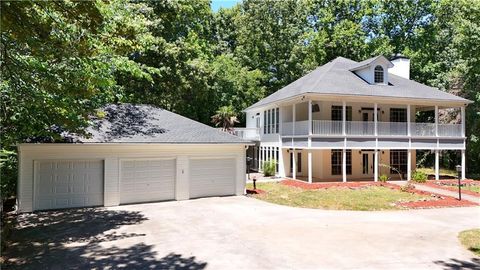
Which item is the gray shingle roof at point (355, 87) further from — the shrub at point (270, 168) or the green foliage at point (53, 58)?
the green foliage at point (53, 58)

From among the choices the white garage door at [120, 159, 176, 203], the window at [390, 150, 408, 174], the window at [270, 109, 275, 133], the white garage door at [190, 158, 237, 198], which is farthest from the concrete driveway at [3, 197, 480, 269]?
the window at [270, 109, 275, 133]

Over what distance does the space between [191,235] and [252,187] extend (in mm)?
10519

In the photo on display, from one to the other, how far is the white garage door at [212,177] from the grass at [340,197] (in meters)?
1.54

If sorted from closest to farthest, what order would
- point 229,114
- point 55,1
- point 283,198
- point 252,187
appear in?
point 55,1
point 283,198
point 252,187
point 229,114

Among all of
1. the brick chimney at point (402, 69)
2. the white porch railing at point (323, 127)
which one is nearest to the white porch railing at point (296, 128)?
the white porch railing at point (323, 127)

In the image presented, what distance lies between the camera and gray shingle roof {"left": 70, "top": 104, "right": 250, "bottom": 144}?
15.8 meters

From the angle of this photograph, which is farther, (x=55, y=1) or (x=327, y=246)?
(x=327, y=246)

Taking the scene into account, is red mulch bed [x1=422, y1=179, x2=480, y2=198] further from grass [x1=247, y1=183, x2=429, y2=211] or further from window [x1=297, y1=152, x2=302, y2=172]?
window [x1=297, y1=152, x2=302, y2=172]

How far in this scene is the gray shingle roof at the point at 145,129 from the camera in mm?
15828

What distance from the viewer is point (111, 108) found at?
1888 centimetres

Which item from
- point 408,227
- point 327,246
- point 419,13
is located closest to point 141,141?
point 327,246

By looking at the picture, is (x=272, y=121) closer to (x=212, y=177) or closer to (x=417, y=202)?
(x=212, y=177)

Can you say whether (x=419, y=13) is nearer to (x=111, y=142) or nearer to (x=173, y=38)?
(x=173, y=38)

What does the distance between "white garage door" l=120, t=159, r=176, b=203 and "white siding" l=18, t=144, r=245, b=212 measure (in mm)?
243
